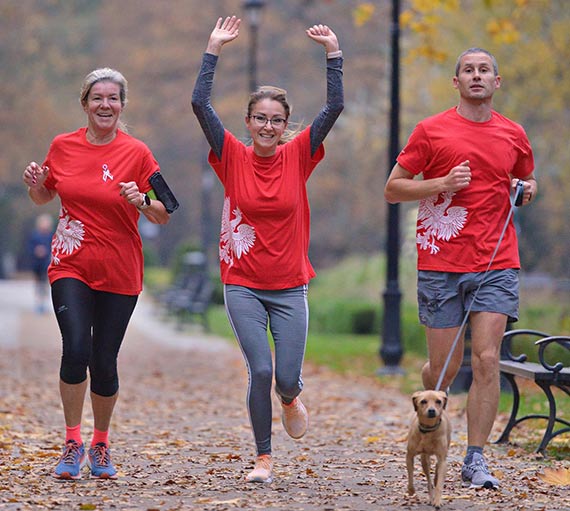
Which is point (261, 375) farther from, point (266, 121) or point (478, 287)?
point (266, 121)

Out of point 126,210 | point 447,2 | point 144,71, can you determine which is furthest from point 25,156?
point 126,210

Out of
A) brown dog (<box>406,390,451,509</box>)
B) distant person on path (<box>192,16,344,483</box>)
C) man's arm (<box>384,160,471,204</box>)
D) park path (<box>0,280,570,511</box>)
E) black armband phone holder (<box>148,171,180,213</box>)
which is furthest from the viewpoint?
black armband phone holder (<box>148,171,180,213</box>)

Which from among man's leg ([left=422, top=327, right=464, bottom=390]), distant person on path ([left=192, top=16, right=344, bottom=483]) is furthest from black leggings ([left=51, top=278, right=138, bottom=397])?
man's leg ([left=422, top=327, right=464, bottom=390])

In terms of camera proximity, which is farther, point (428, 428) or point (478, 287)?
point (478, 287)

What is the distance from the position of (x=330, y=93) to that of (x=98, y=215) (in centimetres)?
137

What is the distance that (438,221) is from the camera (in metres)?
6.48

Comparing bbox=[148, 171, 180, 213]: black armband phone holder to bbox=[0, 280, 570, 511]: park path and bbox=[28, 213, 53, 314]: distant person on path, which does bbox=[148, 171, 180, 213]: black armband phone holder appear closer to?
bbox=[0, 280, 570, 511]: park path

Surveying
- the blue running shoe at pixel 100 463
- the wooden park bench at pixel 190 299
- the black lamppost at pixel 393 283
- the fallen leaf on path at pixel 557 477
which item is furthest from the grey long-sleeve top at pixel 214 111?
the wooden park bench at pixel 190 299

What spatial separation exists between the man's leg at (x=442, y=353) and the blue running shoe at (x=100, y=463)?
70.3 inches

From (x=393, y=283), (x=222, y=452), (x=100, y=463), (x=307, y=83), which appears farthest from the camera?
(x=307, y=83)

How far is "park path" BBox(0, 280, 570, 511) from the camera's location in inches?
235

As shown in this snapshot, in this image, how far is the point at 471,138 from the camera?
21.0 feet

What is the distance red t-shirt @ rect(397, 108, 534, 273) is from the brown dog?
961 millimetres

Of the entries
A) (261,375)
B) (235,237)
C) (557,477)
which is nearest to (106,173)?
(235,237)
